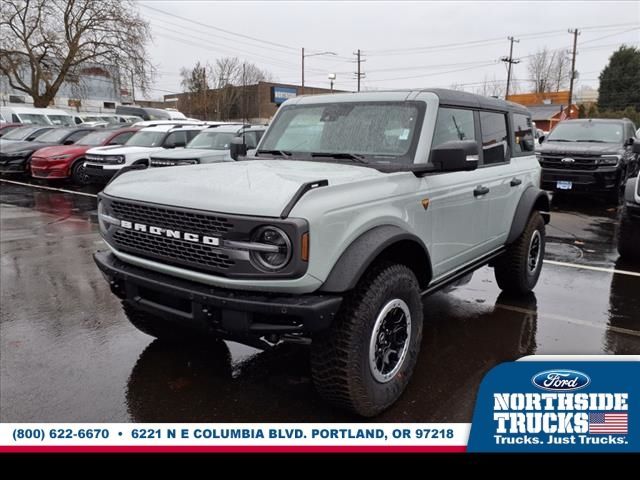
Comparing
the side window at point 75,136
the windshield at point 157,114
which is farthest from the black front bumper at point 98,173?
the windshield at point 157,114

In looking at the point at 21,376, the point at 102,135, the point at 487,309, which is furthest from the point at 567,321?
the point at 102,135

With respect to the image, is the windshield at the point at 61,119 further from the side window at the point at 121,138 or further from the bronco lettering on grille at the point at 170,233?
the bronco lettering on grille at the point at 170,233

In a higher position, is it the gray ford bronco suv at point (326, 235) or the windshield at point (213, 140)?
the windshield at point (213, 140)

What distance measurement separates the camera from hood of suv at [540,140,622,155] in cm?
1082

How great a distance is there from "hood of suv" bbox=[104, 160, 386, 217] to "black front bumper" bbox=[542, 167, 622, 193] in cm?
892

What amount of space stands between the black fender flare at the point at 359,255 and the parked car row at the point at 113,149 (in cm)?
773

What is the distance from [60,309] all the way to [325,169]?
315 centimetres

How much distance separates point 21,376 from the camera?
3.67 meters

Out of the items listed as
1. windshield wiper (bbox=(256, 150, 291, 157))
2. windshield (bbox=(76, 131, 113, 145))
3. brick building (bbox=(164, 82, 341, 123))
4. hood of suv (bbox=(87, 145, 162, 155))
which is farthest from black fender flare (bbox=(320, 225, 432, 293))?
brick building (bbox=(164, 82, 341, 123))

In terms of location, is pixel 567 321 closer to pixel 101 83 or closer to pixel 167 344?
pixel 167 344

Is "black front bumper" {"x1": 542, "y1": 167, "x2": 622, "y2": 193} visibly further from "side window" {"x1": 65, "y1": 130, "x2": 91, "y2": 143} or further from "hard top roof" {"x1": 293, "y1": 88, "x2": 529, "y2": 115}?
"side window" {"x1": 65, "y1": 130, "x2": 91, "y2": 143}

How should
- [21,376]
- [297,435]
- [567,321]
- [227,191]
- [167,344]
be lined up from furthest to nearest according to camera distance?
[567,321], [167,344], [21,376], [227,191], [297,435]

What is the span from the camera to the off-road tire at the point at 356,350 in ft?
9.22

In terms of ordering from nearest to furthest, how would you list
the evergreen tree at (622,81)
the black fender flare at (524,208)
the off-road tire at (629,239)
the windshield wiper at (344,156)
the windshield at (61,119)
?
1. the windshield wiper at (344,156)
2. the black fender flare at (524,208)
3. the off-road tire at (629,239)
4. the windshield at (61,119)
5. the evergreen tree at (622,81)
